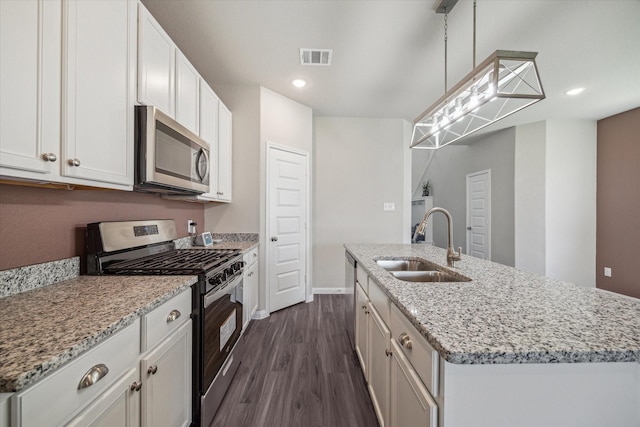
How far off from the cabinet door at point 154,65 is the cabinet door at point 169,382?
4.18 ft

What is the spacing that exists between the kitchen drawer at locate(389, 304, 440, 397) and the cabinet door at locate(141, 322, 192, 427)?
0.98m

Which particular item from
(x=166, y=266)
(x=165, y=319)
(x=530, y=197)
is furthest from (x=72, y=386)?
(x=530, y=197)

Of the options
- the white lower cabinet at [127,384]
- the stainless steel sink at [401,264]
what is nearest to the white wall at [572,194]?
the stainless steel sink at [401,264]

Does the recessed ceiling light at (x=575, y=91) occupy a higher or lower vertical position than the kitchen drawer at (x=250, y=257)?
higher

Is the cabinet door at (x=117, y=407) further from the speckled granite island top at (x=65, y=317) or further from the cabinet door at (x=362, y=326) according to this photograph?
the cabinet door at (x=362, y=326)

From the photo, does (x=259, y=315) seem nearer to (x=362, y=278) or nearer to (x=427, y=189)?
(x=362, y=278)

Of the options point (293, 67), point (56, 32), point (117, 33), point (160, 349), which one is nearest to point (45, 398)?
point (160, 349)

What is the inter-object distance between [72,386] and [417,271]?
177 cm

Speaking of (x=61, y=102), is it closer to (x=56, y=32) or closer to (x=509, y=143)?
(x=56, y=32)

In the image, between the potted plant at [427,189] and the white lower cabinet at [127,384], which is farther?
the potted plant at [427,189]

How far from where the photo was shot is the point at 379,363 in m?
1.33

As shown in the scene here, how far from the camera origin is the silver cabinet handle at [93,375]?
0.69 metres

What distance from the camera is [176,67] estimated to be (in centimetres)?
177

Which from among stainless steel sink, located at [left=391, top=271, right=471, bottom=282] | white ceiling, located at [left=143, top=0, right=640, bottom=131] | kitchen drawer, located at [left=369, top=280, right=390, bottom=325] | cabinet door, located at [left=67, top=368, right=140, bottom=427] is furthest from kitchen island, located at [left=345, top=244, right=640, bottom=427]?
white ceiling, located at [left=143, top=0, right=640, bottom=131]
